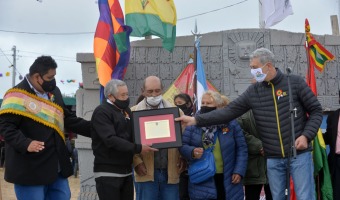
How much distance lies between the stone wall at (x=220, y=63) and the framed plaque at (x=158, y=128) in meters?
3.27

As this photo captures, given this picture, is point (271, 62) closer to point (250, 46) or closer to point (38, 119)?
point (38, 119)

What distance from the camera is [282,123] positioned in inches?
166

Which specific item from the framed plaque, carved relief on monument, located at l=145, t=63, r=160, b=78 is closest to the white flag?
carved relief on monument, located at l=145, t=63, r=160, b=78

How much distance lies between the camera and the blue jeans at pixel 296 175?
421 centimetres

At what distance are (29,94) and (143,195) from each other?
1489 millimetres

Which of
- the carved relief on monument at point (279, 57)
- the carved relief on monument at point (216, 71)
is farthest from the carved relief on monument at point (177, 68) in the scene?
the carved relief on monument at point (279, 57)

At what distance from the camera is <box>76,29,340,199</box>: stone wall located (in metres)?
7.89

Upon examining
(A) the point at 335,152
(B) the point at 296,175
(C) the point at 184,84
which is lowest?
(B) the point at 296,175

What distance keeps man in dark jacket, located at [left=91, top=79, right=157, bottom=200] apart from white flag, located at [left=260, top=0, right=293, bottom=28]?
471cm

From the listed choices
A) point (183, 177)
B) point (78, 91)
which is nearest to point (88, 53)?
point (78, 91)

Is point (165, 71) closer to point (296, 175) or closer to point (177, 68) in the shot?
point (177, 68)

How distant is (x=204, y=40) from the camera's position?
7.96 meters

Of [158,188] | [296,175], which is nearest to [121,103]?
[158,188]

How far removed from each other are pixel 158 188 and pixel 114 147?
761 mm
